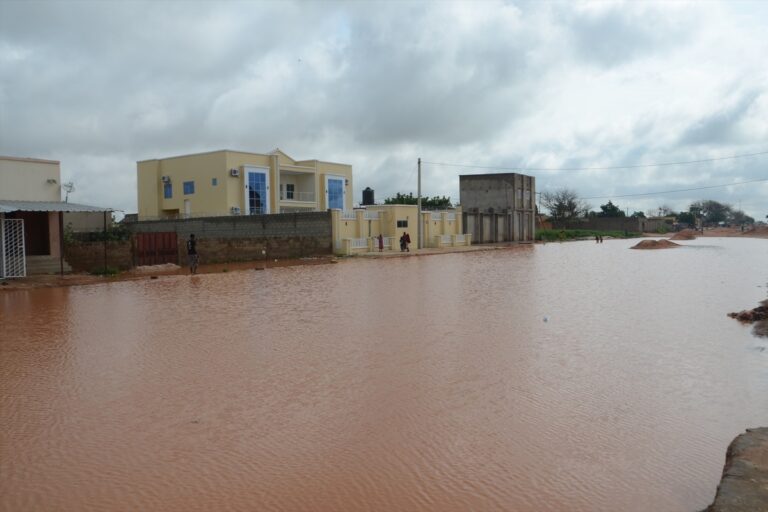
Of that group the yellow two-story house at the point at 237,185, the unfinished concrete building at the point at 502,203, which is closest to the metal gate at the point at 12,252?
the yellow two-story house at the point at 237,185

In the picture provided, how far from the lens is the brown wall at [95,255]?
28122 millimetres

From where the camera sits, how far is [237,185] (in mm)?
50750

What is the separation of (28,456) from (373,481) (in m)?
3.27

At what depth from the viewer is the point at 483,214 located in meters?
61.4

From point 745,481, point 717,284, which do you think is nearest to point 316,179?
point 717,284

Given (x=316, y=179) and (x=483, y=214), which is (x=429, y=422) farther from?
(x=483, y=214)

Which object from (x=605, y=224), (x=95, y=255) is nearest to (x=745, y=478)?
(x=95, y=255)

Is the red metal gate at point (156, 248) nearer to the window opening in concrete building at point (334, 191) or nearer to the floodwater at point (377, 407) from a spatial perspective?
the floodwater at point (377, 407)

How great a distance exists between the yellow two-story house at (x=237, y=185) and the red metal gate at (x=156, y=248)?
725 inches

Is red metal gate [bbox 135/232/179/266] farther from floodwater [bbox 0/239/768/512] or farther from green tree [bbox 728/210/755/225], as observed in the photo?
green tree [bbox 728/210/755/225]

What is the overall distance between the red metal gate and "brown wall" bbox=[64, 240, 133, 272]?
661mm

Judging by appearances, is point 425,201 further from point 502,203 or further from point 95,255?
point 95,255

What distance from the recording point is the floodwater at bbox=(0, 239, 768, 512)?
5.20 m

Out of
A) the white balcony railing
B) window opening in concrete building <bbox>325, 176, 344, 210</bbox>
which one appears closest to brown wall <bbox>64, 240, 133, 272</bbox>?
the white balcony railing
